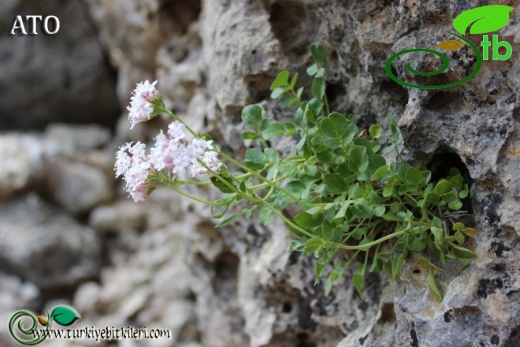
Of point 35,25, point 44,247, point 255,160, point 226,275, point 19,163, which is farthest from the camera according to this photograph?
point 35,25

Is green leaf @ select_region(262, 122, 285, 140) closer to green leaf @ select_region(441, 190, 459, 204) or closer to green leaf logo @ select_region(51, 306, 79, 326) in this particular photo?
green leaf @ select_region(441, 190, 459, 204)

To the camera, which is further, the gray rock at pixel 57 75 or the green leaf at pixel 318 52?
the gray rock at pixel 57 75

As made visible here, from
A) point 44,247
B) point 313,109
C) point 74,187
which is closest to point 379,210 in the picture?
point 313,109

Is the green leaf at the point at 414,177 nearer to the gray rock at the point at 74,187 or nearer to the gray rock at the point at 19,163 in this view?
the gray rock at the point at 74,187

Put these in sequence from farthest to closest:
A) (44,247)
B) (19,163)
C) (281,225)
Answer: (19,163), (44,247), (281,225)

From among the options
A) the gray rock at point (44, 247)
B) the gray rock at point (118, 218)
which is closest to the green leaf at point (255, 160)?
the gray rock at point (44, 247)

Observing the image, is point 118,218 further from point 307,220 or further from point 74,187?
point 307,220

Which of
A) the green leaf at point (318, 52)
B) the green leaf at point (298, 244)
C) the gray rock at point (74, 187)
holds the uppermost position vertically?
the green leaf at point (318, 52)

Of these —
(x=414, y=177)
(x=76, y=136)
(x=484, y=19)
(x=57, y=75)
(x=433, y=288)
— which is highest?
(x=484, y=19)
